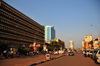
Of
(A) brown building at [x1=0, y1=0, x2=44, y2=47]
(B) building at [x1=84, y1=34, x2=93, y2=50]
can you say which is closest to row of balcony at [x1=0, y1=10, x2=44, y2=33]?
(A) brown building at [x1=0, y1=0, x2=44, y2=47]

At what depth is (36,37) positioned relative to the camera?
9731 cm

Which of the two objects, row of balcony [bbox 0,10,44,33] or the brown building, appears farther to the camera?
row of balcony [bbox 0,10,44,33]

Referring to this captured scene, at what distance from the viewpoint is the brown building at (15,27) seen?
5691 cm

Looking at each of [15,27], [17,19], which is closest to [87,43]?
[17,19]

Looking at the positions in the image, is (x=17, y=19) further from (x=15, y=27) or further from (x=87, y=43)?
(x=87, y=43)

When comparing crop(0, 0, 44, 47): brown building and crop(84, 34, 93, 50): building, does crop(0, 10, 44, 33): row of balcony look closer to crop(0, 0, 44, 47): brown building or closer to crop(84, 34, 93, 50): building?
crop(0, 0, 44, 47): brown building

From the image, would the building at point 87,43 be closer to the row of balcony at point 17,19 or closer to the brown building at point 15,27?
the brown building at point 15,27

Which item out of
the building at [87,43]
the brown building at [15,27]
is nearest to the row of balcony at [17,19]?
the brown building at [15,27]

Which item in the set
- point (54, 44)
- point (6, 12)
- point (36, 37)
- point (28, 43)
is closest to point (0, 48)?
point (6, 12)

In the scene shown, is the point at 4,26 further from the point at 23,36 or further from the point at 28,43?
the point at 28,43

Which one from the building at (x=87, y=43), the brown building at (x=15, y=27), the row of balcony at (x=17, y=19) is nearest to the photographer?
the building at (x=87, y=43)

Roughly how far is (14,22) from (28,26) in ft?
62.3

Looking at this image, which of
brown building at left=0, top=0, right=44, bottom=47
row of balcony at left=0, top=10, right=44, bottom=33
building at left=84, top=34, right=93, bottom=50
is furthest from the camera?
row of balcony at left=0, top=10, right=44, bottom=33

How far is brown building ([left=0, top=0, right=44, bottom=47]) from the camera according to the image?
187ft
